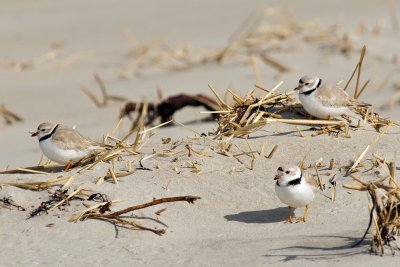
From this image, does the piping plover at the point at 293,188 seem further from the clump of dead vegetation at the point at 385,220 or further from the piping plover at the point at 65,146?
the piping plover at the point at 65,146

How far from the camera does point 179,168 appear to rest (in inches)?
260

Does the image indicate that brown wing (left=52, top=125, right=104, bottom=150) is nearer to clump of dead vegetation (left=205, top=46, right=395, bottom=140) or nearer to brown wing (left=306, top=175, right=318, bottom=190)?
clump of dead vegetation (left=205, top=46, right=395, bottom=140)

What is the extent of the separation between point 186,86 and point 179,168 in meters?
5.22

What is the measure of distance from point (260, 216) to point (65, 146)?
1.65 m

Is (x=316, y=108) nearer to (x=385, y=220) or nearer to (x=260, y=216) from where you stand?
(x=260, y=216)

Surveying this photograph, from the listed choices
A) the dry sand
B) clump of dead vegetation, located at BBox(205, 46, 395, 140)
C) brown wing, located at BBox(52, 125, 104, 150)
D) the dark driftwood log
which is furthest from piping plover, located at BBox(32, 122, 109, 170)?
the dark driftwood log

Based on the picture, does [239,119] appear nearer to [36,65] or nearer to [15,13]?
[36,65]

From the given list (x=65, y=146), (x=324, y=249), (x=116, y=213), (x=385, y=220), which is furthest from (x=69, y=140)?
(x=385, y=220)

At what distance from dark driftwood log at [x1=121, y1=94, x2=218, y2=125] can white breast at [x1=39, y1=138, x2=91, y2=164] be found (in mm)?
3041

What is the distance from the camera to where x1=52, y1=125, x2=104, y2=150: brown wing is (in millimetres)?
6742

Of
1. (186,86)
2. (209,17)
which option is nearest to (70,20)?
(209,17)

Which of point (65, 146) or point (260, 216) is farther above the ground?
point (65, 146)

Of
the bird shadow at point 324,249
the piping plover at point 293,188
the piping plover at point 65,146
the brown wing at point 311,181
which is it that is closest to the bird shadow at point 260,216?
the piping plover at point 293,188

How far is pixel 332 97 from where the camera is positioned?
280 inches
